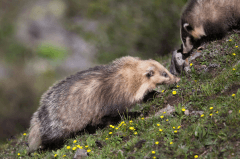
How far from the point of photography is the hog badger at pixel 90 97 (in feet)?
16.4

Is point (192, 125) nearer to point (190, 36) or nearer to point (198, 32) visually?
point (190, 36)

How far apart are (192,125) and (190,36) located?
3.67 m

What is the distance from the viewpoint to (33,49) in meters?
9.73

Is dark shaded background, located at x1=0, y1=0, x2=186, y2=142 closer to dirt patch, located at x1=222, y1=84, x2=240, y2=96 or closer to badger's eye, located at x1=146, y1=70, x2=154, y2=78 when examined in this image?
badger's eye, located at x1=146, y1=70, x2=154, y2=78

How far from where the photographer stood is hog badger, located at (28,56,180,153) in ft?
16.4

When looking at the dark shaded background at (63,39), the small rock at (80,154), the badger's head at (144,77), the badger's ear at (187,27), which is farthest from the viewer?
the dark shaded background at (63,39)

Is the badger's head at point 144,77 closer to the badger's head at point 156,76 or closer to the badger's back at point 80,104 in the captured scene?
the badger's head at point 156,76

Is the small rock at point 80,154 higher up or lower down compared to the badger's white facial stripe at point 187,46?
lower down

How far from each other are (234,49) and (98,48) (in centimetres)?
560

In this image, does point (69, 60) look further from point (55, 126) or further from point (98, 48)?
point (55, 126)

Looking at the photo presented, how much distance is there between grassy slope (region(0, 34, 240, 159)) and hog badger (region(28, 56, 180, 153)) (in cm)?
28

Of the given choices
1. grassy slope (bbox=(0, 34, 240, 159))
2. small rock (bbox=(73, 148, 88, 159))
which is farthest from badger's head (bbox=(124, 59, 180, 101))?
small rock (bbox=(73, 148, 88, 159))

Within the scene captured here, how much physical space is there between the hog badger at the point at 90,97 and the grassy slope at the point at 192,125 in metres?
0.28

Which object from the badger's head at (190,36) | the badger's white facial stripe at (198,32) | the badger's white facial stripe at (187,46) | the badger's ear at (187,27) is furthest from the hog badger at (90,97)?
the badger's ear at (187,27)
